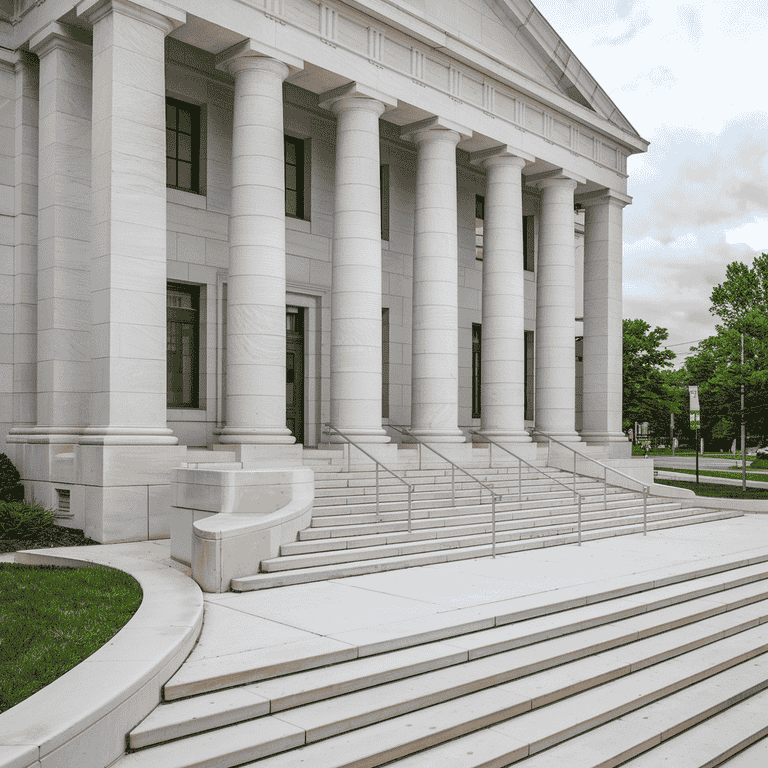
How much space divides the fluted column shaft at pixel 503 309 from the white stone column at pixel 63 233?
43.3 ft

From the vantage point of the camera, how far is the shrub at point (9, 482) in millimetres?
17850

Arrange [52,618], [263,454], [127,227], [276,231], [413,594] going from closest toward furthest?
[52,618] < [413,594] < [127,227] < [263,454] < [276,231]

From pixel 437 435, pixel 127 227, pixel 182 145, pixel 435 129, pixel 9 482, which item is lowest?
pixel 9 482

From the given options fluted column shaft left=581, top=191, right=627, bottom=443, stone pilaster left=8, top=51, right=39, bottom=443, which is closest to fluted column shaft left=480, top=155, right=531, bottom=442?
fluted column shaft left=581, top=191, right=627, bottom=443

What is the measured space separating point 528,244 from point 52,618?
2839cm

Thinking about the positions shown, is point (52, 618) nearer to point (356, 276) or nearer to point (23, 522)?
point (23, 522)

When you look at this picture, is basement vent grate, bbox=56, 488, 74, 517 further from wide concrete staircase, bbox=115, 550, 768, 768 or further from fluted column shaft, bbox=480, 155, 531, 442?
fluted column shaft, bbox=480, 155, 531, 442

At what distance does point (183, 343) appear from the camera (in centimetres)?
A: 2269

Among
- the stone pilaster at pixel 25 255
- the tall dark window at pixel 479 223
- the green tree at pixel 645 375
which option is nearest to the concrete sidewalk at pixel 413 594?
the stone pilaster at pixel 25 255

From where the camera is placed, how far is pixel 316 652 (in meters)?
7.95

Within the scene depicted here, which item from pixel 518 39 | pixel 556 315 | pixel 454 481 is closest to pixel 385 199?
pixel 518 39

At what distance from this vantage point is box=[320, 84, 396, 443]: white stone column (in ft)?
71.8

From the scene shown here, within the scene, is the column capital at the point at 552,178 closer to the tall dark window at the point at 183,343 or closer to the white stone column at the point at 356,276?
the white stone column at the point at 356,276

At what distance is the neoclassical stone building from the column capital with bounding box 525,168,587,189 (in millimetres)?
124
